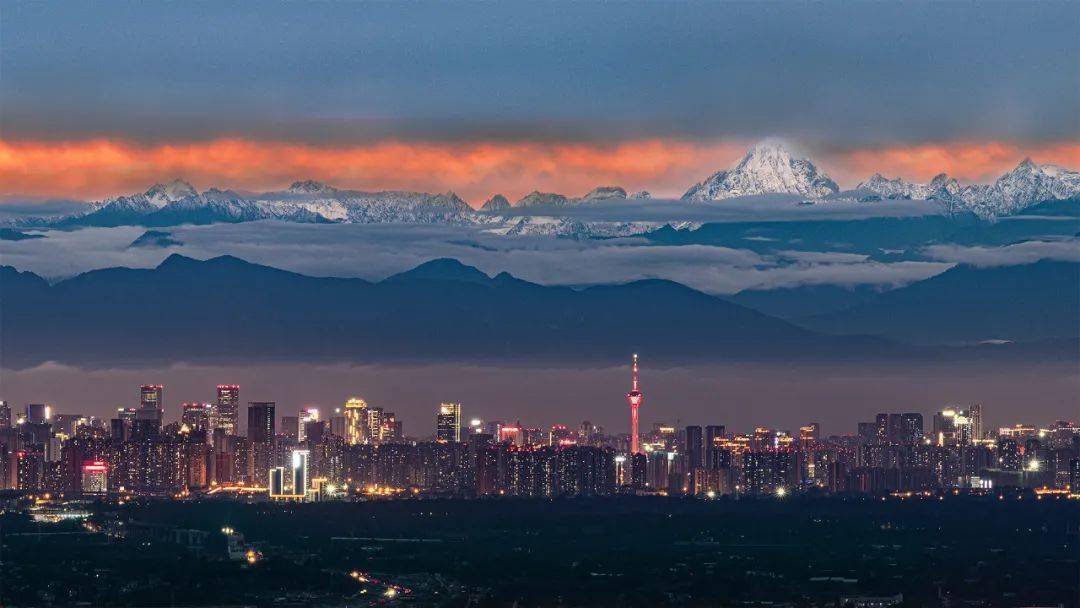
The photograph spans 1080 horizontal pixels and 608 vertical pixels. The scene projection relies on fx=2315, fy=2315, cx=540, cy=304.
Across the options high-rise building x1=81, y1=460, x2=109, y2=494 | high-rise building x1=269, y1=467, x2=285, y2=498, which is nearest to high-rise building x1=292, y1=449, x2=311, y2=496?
high-rise building x1=269, y1=467, x2=285, y2=498

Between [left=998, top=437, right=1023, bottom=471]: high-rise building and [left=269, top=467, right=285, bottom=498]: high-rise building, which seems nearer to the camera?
[left=269, top=467, right=285, bottom=498]: high-rise building

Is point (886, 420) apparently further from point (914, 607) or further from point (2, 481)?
point (914, 607)

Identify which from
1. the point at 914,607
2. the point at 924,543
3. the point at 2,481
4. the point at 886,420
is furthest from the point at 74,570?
the point at 886,420

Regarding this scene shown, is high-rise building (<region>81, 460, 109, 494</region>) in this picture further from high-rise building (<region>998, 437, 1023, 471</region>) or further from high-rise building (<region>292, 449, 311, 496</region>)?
high-rise building (<region>998, 437, 1023, 471</region>)

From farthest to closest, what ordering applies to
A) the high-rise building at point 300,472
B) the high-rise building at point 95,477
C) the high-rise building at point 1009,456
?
the high-rise building at point 1009,456
the high-rise building at point 95,477
the high-rise building at point 300,472

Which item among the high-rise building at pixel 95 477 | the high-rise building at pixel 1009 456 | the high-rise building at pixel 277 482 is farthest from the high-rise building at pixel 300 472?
the high-rise building at pixel 1009 456

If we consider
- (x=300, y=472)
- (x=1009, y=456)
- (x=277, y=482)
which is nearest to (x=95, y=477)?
(x=277, y=482)

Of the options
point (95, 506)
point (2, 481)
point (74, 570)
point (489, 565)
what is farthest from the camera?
point (2, 481)

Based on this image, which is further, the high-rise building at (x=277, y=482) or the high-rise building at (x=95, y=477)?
the high-rise building at (x=95, y=477)

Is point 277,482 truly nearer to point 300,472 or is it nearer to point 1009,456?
point 300,472

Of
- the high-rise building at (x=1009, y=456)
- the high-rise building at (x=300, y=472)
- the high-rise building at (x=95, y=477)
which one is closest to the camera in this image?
the high-rise building at (x=300, y=472)

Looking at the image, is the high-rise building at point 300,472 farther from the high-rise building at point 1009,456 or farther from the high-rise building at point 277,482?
the high-rise building at point 1009,456
